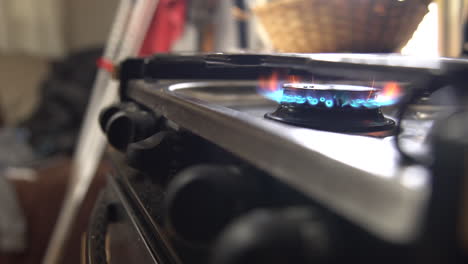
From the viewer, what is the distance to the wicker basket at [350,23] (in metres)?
0.71

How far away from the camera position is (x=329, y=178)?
0.67 feet

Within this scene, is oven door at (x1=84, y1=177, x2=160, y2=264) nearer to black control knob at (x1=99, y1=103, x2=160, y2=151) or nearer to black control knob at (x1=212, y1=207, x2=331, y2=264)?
black control knob at (x1=99, y1=103, x2=160, y2=151)

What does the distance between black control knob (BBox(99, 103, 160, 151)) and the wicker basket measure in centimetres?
40

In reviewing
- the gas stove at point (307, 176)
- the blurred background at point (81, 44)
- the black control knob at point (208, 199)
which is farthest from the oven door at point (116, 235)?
the blurred background at point (81, 44)

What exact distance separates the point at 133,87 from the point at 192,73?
9 cm

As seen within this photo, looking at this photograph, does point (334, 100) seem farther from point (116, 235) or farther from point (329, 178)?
point (116, 235)

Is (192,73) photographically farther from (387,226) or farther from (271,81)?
(387,226)

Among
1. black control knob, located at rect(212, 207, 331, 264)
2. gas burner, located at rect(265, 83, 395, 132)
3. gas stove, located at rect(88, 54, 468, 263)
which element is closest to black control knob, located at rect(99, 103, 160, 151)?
gas stove, located at rect(88, 54, 468, 263)

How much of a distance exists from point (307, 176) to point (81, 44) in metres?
2.98

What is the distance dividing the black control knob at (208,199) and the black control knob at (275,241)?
0.15 feet

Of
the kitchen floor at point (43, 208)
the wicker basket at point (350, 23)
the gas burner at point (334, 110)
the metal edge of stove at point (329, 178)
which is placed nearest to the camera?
the metal edge of stove at point (329, 178)

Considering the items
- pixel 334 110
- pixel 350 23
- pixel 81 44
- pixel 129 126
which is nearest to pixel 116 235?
pixel 129 126

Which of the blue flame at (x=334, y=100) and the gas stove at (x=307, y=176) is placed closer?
the gas stove at (x=307, y=176)

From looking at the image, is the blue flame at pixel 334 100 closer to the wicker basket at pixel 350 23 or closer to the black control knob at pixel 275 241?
the black control knob at pixel 275 241
